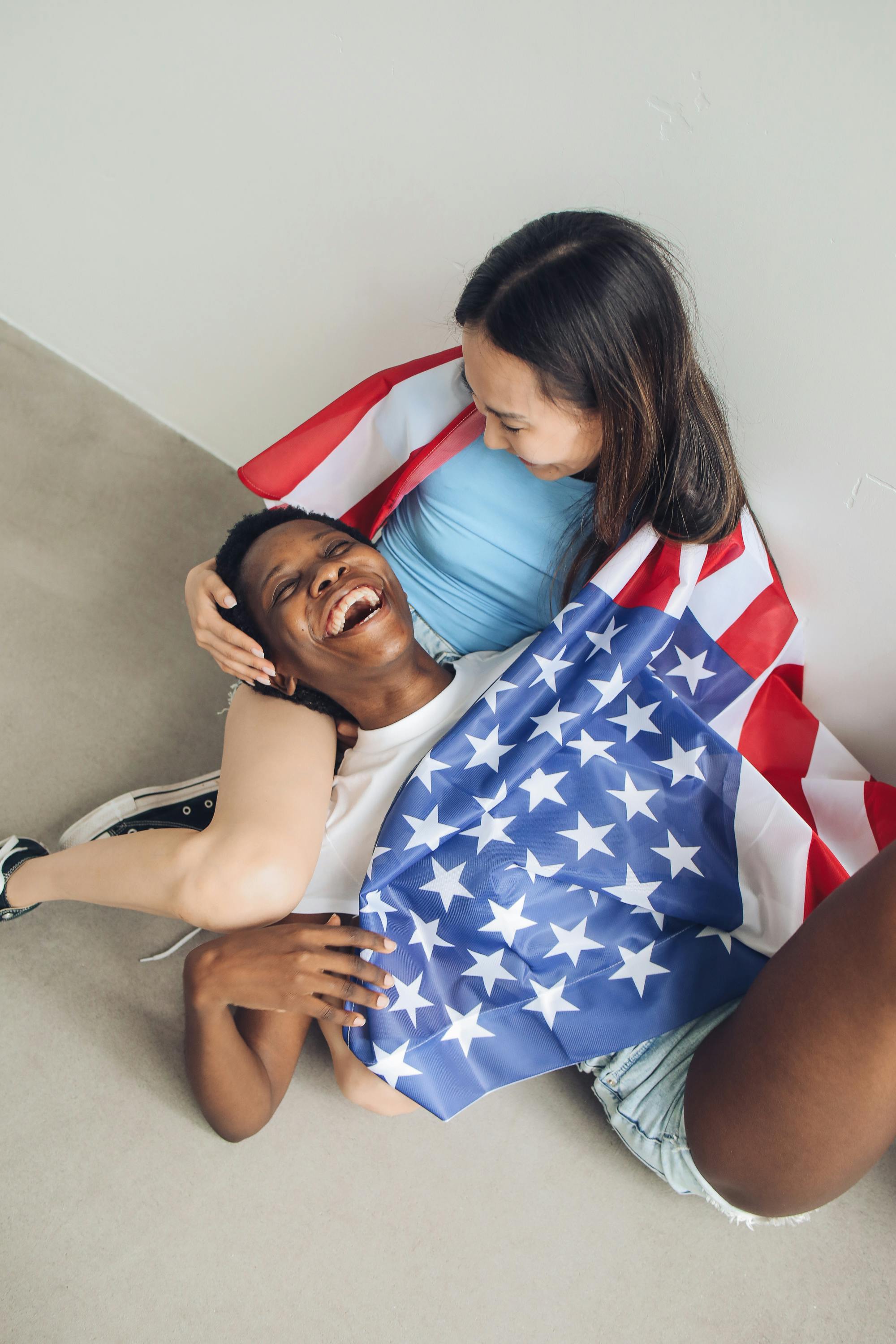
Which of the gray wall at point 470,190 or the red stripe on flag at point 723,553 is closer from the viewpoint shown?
the gray wall at point 470,190

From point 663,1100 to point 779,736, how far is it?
20.6 inches

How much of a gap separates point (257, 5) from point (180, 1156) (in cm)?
171

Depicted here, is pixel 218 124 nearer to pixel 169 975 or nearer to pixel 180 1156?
pixel 169 975

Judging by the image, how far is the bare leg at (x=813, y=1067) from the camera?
32.8 inches

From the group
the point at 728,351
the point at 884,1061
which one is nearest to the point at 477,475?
the point at 728,351

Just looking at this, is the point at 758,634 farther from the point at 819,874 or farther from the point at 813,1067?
the point at 813,1067

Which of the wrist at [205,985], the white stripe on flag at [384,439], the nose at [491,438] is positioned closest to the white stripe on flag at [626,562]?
the nose at [491,438]

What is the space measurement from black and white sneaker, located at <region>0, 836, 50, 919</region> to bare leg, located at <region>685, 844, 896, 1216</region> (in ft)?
3.38

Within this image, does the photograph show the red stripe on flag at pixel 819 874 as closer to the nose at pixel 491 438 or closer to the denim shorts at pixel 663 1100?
the denim shorts at pixel 663 1100

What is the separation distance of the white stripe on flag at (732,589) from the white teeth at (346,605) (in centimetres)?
45

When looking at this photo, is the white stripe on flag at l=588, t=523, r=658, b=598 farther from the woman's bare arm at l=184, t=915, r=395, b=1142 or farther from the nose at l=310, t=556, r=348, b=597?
the woman's bare arm at l=184, t=915, r=395, b=1142

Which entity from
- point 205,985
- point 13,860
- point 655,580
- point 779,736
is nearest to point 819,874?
point 779,736

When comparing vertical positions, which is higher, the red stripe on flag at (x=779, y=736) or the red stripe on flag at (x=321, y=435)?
the red stripe on flag at (x=321, y=435)

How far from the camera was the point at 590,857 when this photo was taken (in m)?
1.09
